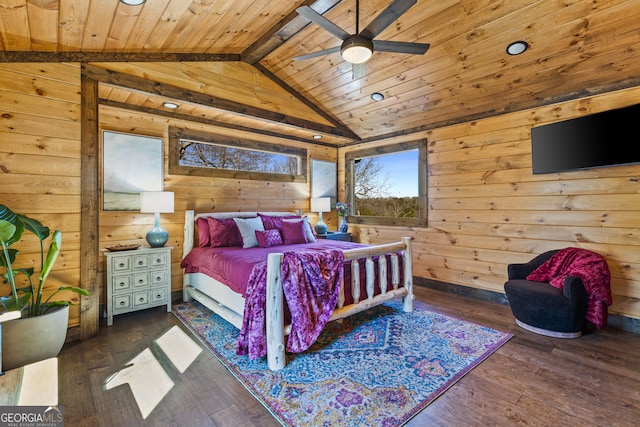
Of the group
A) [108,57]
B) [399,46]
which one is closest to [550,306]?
[399,46]

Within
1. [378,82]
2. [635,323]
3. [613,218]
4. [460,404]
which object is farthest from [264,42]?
[635,323]

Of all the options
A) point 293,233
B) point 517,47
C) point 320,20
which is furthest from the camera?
point 293,233

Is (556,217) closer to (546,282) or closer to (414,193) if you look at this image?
(546,282)

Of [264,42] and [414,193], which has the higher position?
[264,42]

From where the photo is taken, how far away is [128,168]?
3543mm

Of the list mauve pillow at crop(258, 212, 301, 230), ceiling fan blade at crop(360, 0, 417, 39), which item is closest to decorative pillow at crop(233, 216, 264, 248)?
mauve pillow at crop(258, 212, 301, 230)

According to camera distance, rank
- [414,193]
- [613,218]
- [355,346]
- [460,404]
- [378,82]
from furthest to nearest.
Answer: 1. [414,193]
2. [378,82]
3. [613,218]
4. [355,346]
5. [460,404]

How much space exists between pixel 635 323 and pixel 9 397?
16.9 feet

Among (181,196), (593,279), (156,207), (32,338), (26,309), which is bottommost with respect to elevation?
(32,338)

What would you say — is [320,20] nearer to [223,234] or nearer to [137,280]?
[223,234]

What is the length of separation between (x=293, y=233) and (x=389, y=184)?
226 cm

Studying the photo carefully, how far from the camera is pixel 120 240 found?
3533mm

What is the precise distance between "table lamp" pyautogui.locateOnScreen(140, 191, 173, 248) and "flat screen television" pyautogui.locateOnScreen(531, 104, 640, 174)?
4268 millimetres

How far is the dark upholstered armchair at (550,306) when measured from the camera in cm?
268
